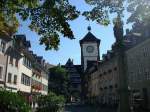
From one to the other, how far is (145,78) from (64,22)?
32.8 m

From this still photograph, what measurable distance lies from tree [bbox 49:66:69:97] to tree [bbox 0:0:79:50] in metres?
89.6

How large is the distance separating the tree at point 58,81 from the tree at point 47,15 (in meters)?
89.6

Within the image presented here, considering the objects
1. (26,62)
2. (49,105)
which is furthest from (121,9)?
(26,62)

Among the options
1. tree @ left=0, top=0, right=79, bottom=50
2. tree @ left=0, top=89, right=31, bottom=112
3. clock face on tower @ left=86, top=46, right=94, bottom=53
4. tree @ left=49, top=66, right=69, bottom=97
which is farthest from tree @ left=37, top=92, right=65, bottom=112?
clock face on tower @ left=86, top=46, right=94, bottom=53

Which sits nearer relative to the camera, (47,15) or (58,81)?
(47,15)

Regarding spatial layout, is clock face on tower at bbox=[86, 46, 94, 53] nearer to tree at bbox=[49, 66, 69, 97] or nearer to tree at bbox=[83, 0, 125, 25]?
tree at bbox=[49, 66, 69, 97]

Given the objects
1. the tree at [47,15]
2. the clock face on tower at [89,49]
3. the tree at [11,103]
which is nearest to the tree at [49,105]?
the tree at [11,103]

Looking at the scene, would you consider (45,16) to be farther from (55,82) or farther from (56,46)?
(55,82)

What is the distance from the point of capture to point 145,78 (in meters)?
41.3

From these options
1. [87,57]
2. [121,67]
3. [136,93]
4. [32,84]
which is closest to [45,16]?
[121,67]

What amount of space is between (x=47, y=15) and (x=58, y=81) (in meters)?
92.4

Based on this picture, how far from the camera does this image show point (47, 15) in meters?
10.5

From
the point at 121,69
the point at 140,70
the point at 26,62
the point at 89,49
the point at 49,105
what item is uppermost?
the point at 89,49

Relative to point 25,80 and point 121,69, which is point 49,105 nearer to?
point 121,69
